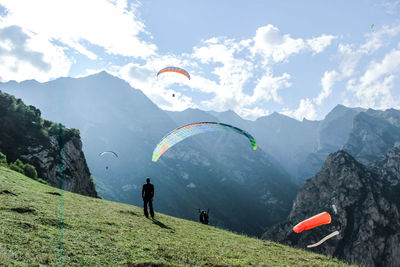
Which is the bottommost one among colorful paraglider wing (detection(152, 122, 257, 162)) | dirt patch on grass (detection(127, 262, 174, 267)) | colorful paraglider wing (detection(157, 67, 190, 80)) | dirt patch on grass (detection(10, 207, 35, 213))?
dirt patch on grass (detection(127, 262, 174, 267))

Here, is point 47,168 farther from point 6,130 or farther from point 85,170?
point 85,170

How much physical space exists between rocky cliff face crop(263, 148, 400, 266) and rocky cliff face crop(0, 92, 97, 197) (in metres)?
130

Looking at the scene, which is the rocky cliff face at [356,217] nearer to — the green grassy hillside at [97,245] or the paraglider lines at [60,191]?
the paraglider lines at [60,191]

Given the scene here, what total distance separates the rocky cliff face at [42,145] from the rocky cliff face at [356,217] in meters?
130

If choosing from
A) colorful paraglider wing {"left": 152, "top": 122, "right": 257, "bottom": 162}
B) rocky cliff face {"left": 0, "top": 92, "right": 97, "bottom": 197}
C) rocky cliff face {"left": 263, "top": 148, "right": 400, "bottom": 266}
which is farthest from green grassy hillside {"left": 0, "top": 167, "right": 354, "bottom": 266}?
rocky cliff face {"left": 263, "top": 148, "right": 400, "bottom": 266}

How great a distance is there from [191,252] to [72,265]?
527 centimetres

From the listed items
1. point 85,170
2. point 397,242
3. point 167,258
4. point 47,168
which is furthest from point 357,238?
point 167,258

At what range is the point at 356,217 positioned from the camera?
146625 mm

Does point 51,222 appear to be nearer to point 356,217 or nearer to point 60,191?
point 60,191

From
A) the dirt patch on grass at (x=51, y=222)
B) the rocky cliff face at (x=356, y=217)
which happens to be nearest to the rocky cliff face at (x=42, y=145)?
the dirt patch on grass at (x=51, y=222)

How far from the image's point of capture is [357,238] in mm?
139875

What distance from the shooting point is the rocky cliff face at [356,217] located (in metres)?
139

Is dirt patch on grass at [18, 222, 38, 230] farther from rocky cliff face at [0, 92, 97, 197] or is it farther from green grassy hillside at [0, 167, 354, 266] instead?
rocky cliff face at [0, 92, 97, 197]

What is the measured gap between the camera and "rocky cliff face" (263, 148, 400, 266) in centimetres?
13888
